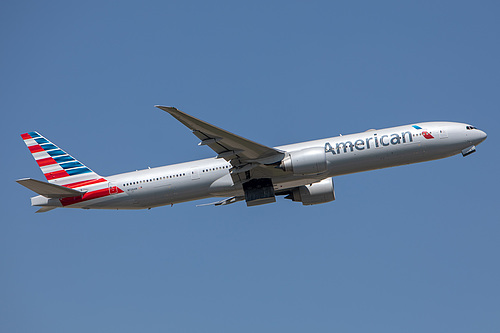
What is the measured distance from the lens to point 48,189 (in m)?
41.1

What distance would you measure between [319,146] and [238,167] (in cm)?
562

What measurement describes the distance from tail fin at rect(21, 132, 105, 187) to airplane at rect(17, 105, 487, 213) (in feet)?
0.57

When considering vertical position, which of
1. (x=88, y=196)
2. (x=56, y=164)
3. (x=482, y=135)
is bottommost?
(x=88, y=196)

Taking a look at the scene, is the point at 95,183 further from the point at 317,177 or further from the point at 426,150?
the point at 426,150

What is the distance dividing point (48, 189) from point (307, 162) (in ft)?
57.8

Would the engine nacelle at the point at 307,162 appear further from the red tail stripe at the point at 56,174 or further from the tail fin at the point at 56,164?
the red tail stripe at the point at 56,174

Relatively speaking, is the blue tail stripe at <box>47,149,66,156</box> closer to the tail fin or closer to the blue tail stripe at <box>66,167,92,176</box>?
the tail fin

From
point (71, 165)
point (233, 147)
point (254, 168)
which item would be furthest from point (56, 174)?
point (254, 168)

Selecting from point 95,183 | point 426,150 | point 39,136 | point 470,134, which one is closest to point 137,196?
point 95,183

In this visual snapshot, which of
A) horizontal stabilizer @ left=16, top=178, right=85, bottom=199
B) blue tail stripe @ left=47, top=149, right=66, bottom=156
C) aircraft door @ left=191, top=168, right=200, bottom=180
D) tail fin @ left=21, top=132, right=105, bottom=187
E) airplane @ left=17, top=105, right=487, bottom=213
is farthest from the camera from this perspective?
blue tail stripe @ left=47, top=149, right=66, bottom=156

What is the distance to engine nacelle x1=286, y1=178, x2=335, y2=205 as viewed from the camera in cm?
4469

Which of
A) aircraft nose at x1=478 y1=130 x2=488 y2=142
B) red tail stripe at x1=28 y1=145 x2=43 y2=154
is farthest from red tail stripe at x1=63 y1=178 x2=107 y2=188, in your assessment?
aircraft nose at x1=478 y1=130 x2=488 y2=142

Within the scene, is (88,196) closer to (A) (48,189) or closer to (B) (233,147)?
(A) (48,189)

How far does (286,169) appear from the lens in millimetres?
39750
